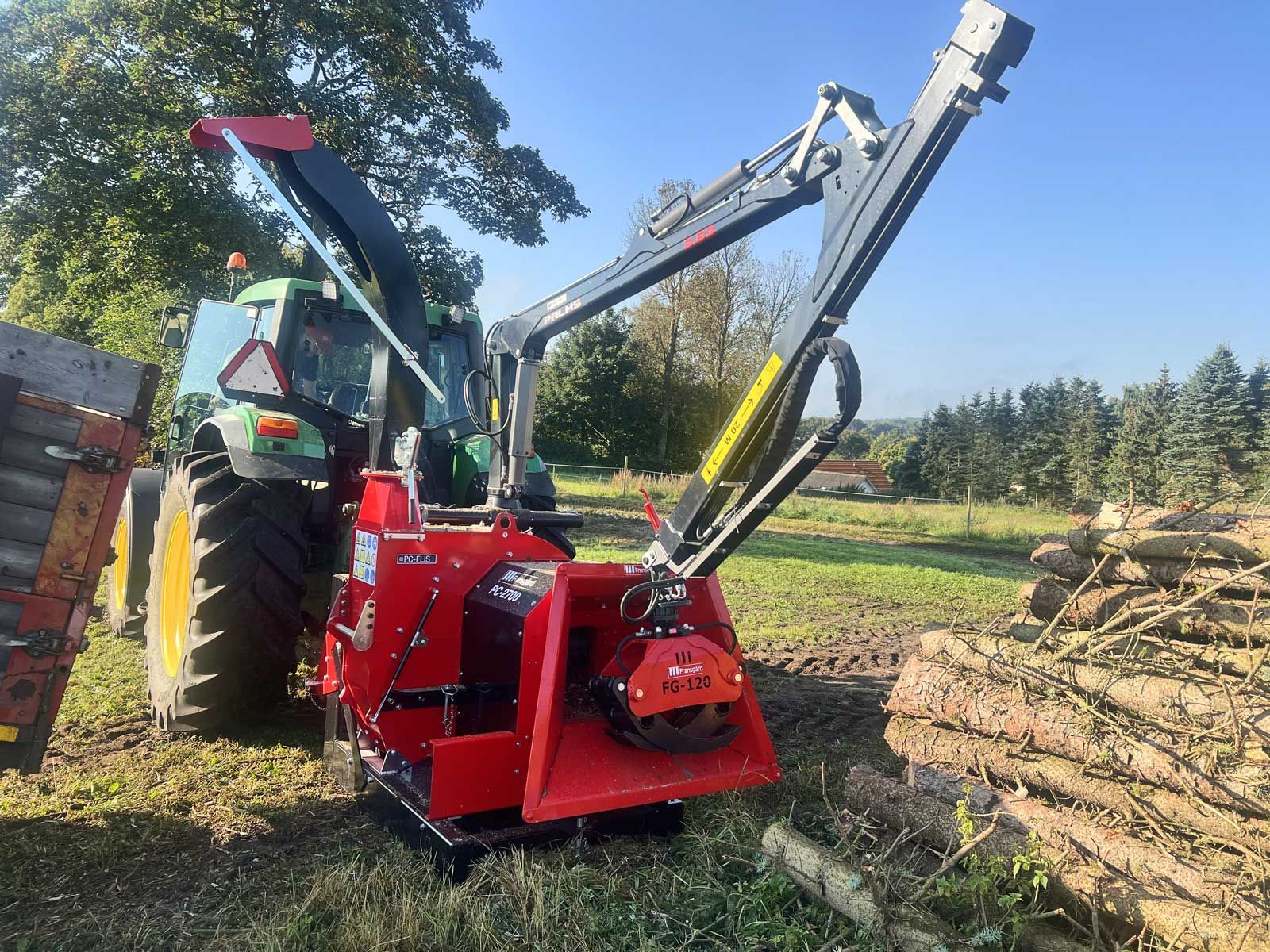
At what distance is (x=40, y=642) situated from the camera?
2.79 m

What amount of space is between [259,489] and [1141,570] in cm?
446

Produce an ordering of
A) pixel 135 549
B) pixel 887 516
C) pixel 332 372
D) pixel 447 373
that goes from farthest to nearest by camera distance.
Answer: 1. pixel 887 516
2. pixel 135 549
3. pixel 447 373
4. pixel 332 372

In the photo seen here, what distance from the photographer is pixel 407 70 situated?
14422 mm

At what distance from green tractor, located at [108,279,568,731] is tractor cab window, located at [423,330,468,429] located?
0.01 metres

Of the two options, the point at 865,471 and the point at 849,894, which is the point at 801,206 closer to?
the point at 849,894

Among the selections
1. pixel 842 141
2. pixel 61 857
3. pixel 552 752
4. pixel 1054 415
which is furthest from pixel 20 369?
pixel 1054 415

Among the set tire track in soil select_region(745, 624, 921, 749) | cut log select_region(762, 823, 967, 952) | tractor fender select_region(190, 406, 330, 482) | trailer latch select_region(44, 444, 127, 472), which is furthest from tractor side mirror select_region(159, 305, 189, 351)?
cut log select_region(762, 823, 967, 952)

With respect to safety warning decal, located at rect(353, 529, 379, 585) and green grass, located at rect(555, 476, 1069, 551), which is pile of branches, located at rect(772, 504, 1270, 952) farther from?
green grass, located at rect(555, 476, 1069, 551)

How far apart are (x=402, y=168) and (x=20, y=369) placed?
13614 millimetres

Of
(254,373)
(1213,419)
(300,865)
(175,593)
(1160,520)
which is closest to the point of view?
(300,865)

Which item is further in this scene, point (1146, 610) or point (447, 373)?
point (447, 373)

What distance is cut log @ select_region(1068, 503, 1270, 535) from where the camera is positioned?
4230 mm

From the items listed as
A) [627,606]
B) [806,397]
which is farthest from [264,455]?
[806,397]

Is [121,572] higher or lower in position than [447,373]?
lower
